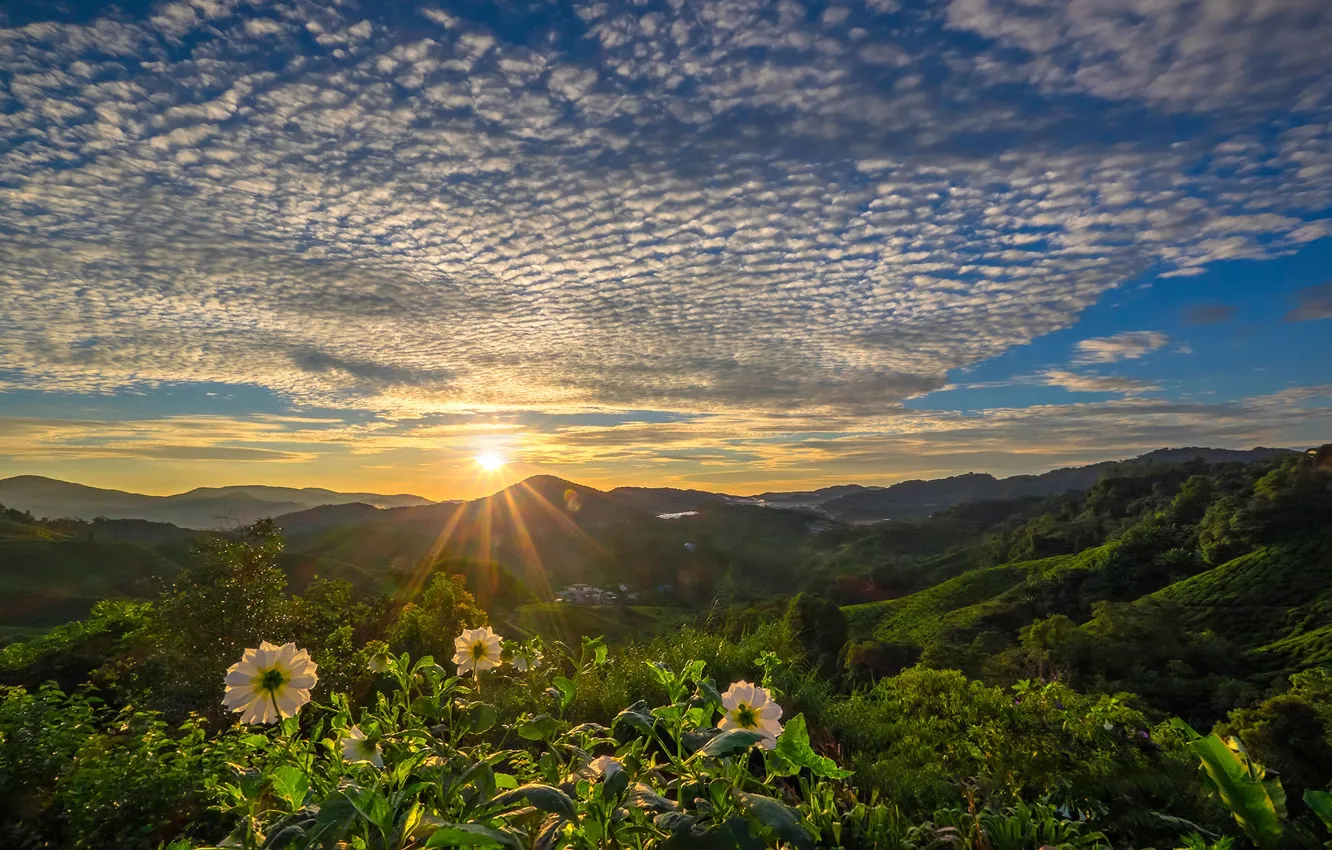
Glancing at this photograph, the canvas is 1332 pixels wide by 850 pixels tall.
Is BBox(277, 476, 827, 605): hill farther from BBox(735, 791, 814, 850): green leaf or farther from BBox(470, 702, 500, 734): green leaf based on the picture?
BBox(735, 791, 814, 850): green leaf

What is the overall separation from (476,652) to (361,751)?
32.1 inches

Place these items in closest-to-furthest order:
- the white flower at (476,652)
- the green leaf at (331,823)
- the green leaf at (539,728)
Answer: the green leaf at (331,823)
the green leaf at (539,728)
the white flower at (476,652)

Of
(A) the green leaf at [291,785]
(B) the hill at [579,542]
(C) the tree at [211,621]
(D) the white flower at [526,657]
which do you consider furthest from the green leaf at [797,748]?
(B) the hill at [579,542]

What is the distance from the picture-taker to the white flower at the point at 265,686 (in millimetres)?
2162

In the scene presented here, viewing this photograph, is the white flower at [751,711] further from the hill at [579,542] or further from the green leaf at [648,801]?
the hill at [579,542]

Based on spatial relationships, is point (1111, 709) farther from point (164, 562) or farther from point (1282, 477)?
point (164, 562)

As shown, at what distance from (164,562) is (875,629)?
4552cm

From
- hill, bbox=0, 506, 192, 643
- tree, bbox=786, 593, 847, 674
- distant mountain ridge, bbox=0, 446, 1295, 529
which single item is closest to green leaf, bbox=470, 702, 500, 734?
tree, bbox=786, 593, 847, 674

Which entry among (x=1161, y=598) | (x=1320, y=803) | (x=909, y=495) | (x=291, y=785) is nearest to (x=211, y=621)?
(x=291, y=785)

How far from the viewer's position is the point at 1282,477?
25.8 m

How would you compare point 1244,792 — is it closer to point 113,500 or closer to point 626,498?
point 626,498

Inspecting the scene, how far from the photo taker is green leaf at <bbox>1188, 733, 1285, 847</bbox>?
6.27ft

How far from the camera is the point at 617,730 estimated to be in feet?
14.3

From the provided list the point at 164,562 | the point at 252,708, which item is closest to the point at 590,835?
the point at 252,708
